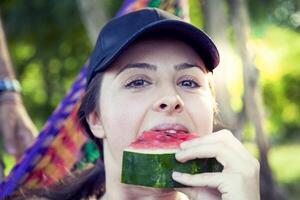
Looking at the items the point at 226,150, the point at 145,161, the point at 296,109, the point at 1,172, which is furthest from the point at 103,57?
the point at 296,109

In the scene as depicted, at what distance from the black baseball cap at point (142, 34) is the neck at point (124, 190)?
1.12 ft

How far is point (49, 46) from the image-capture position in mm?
13891

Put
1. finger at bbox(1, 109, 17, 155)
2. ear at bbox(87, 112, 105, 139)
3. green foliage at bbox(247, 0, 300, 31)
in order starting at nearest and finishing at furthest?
ear at bbox(87, 112, 105, 139) → finger at bbox(1, 109, 17, 155) → green foliage at bbox(247, 0, 300, 31)

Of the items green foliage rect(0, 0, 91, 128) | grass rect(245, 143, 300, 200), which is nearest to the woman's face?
grass rect(245, 143, 300, 200)

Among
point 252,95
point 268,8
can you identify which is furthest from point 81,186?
point 268,8

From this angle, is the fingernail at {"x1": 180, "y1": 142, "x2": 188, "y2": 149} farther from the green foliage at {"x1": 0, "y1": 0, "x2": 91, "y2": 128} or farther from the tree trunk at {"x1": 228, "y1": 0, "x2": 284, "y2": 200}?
the green foliage at {"x1": 0, "y1": 0, "x2": 91, "y2": 128}

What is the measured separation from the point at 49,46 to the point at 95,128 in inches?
460

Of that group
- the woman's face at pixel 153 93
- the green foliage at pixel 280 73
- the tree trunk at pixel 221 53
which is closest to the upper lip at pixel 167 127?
the woman's face at pixel 153 93

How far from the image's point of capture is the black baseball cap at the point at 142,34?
2.23m

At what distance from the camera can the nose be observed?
2.13 metres

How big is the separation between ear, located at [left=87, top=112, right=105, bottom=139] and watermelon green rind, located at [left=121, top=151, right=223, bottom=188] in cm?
32

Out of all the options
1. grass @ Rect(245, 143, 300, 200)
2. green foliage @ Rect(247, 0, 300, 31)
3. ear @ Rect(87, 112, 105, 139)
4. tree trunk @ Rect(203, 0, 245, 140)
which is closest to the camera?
ear @ Rect(87, 112, 105, 139)

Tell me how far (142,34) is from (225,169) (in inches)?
21.3

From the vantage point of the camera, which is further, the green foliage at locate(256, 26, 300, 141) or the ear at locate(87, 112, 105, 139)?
the green foliage at locate(256, 26, 300, 141)
